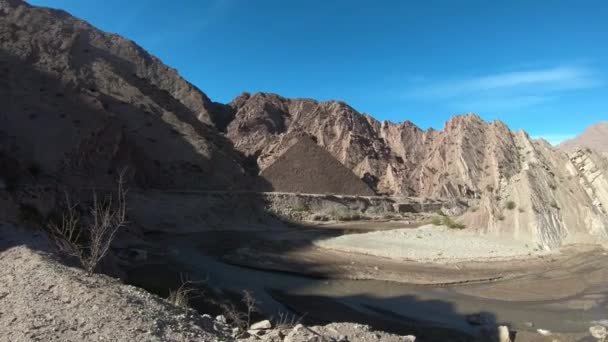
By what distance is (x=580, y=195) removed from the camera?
80.1 feet

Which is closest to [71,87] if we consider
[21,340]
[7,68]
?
[7,68]

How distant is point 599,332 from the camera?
35.2ft

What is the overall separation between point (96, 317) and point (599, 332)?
36.5 feet

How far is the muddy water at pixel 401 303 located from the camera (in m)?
12.1

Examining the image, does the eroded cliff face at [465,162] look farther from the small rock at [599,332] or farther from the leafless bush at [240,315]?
the leafless bush at [240,315]

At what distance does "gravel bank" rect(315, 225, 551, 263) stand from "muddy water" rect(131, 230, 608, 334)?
15.9 ft

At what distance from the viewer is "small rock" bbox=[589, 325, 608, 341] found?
1056 centimetres

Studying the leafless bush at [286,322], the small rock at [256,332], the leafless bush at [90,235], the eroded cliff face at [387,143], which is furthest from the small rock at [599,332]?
the eroded cliff face at [387,143]

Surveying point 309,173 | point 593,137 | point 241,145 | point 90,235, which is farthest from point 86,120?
point 593,137

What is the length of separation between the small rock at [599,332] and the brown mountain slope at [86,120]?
2120 cm

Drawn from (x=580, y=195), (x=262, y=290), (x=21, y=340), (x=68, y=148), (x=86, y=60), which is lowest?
(x=262, y=290)

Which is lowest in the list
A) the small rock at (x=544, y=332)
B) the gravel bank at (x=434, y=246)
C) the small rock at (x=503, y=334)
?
the small rock at (x=503, y=334)

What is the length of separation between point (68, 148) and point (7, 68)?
39.0ft

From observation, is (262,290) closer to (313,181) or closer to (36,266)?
(36,266)
